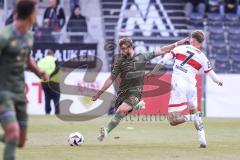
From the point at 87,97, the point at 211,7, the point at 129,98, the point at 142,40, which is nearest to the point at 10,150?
the point at 129,98

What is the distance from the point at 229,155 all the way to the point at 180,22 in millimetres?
22117

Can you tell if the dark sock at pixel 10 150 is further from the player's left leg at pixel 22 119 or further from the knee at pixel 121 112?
the knee at pixel 121 112

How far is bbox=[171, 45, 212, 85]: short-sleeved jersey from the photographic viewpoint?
49.2 ft

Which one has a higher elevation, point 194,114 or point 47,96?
point 194,114

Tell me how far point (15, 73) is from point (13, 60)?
184mm

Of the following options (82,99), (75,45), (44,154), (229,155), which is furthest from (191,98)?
(75,45)

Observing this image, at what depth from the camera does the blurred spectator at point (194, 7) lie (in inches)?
1366

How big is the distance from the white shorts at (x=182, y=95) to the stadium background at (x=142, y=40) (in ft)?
29.4

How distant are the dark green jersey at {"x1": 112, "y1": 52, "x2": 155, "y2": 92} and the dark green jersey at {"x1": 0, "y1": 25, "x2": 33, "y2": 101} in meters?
5.90

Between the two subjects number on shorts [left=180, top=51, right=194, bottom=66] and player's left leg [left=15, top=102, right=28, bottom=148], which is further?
number on shorts [left=180, top=51, right=194, bottom=66]

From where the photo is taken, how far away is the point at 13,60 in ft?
30.9

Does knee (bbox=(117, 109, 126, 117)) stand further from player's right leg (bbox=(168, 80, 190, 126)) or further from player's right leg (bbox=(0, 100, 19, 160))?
player's right leg (bbox=(0, 100, 19, 160))

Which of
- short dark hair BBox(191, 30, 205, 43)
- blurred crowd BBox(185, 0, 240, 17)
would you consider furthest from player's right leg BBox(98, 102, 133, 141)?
blurred crowd BBox(185, 0, 240, 17)

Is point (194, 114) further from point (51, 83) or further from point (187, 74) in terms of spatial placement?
point (51, 83)
